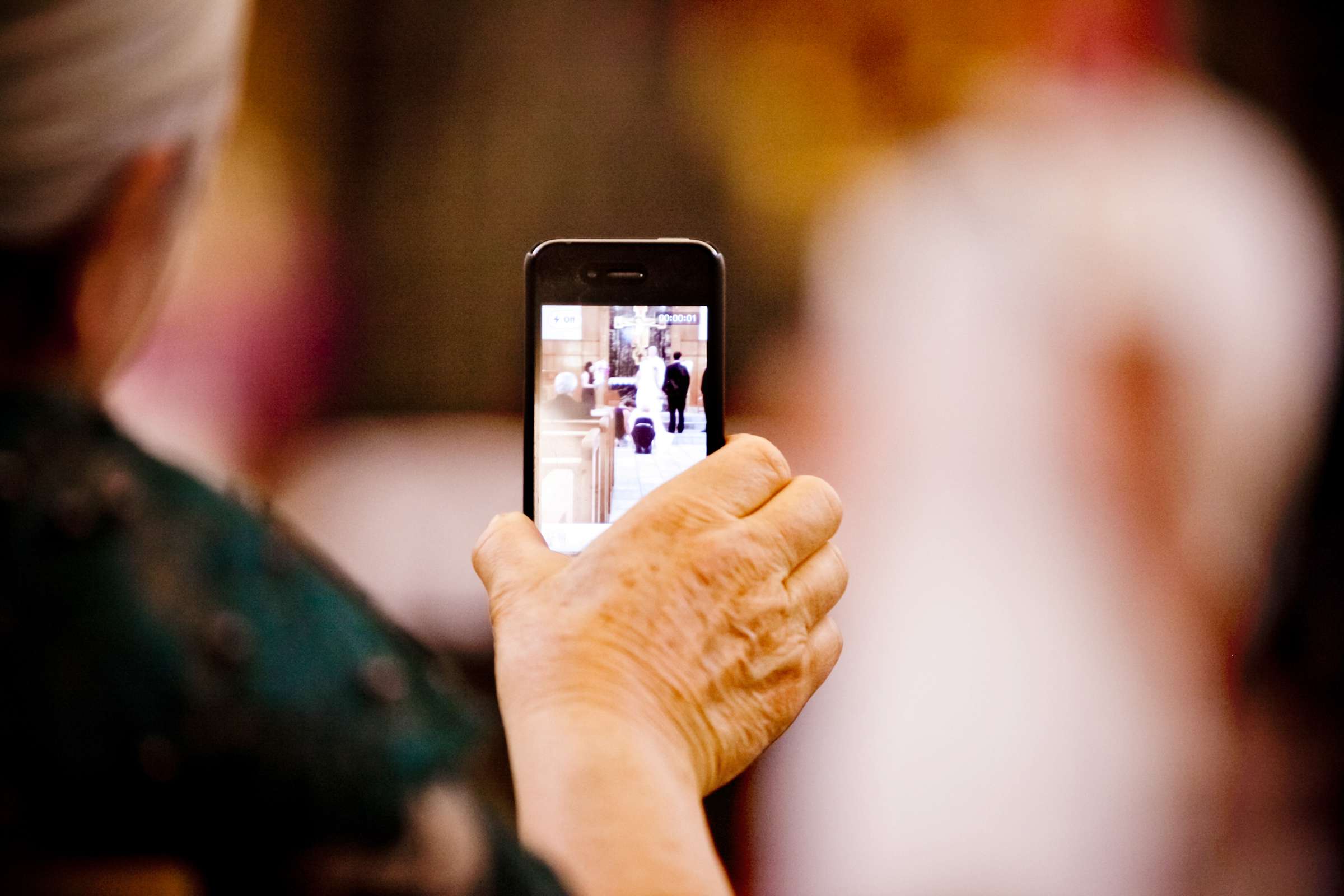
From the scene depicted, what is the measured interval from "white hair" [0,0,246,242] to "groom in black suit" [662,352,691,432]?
312 mm

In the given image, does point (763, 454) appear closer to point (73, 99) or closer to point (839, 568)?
point (839, 568)

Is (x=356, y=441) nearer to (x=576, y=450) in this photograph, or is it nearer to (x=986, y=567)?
(x=576, y=450)

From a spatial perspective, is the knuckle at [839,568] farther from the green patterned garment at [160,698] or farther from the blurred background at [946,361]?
the green patterned garment at [160,698]

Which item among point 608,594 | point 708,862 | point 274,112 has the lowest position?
point 708,862

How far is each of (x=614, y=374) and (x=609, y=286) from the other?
61 mm

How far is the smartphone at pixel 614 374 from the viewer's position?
0.55m

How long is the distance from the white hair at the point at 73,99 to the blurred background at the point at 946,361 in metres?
0.22

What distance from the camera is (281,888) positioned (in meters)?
0.29

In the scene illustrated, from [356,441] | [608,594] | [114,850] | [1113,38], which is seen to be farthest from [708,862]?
[1113,38]

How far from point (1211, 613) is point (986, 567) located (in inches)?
6.9

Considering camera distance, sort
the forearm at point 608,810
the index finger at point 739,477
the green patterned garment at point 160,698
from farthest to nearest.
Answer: the index finger at point 739,477
the forearm at point 608,810
the green patterned garment at point 160,698

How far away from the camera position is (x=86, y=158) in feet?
1.07

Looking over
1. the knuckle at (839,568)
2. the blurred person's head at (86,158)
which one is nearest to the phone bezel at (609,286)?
the knuckle at (839,568)

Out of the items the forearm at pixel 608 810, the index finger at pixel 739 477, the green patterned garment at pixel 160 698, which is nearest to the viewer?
the green patterned garment at pixel 160 698
